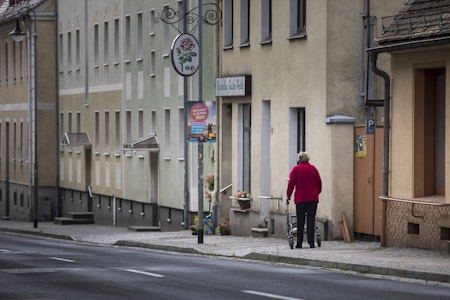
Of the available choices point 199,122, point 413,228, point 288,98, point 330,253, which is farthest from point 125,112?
point 330,253

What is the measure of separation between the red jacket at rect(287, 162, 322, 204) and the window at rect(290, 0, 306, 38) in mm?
6337

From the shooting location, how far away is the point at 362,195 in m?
30.9

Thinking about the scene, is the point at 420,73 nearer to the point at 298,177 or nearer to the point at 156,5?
the point at 298,177

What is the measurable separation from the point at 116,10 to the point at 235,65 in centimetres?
1858

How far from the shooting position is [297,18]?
3450 cm

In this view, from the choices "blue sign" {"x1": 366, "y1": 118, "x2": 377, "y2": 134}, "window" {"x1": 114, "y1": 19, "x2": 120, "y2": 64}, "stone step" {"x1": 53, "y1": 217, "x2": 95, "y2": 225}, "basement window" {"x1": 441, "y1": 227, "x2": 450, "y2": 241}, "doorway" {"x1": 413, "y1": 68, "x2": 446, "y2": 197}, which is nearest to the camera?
"basement window" {"x1": 441, "y1": 227, "x2": 450, "y2": 241}

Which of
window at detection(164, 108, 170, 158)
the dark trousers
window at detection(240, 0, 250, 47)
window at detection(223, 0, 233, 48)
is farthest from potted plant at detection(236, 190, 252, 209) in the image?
window at detection(164, 108, 170, 158)

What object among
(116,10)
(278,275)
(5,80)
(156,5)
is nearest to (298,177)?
(278,275)

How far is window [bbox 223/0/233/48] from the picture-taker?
3959 centimetres

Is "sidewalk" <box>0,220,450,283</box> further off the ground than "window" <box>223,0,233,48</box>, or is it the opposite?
"window" <box>223,0,233,48</box>

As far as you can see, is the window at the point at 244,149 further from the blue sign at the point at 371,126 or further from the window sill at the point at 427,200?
the window sill at the point at 427,200

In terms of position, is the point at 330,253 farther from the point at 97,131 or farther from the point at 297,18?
the point at 97,131

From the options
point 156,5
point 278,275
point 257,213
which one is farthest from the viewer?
point 156,5

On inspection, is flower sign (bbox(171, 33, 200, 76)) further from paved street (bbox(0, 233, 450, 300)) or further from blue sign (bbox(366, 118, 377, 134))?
paved street (bbox(0, 233, 450, 300))
